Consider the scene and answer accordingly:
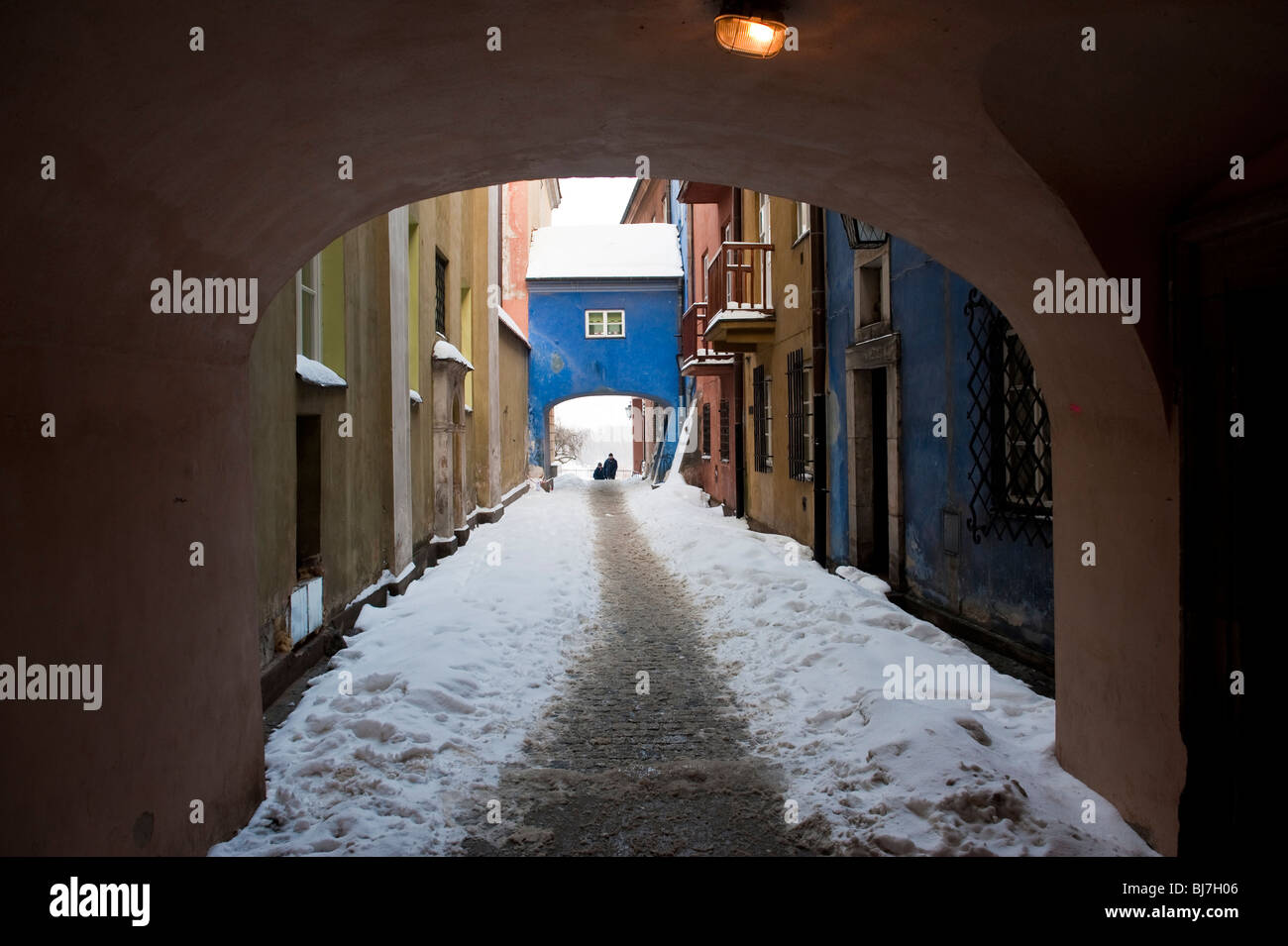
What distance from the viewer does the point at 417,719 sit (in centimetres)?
499

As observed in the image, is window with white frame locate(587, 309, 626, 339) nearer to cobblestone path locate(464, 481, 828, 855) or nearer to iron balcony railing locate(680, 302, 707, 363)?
iron balcony railing locate(680, 302, 707, 363)

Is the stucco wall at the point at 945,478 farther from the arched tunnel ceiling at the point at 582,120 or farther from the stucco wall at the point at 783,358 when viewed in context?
the stucco wall at the point at 783,358

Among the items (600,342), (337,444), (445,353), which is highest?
(600,342)

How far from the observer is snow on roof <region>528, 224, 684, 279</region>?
29.1 metres

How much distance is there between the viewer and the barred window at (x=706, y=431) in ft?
72.6

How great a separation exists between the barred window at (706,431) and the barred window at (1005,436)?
50.0 ft

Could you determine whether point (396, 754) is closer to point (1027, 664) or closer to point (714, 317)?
point (1027, 664)

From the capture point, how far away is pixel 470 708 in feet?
17.4

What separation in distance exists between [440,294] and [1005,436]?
9079 mm

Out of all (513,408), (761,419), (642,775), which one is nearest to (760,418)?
(761,419)

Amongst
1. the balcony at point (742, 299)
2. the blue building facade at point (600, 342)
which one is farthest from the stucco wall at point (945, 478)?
the blue building facade at point (600, 342)

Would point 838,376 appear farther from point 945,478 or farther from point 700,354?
point 700,354

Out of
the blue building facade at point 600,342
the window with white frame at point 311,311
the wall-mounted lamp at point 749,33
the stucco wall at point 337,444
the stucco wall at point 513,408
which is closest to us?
the wall-mounted lamp at point 749,33

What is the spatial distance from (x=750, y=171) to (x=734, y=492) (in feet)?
44.7
